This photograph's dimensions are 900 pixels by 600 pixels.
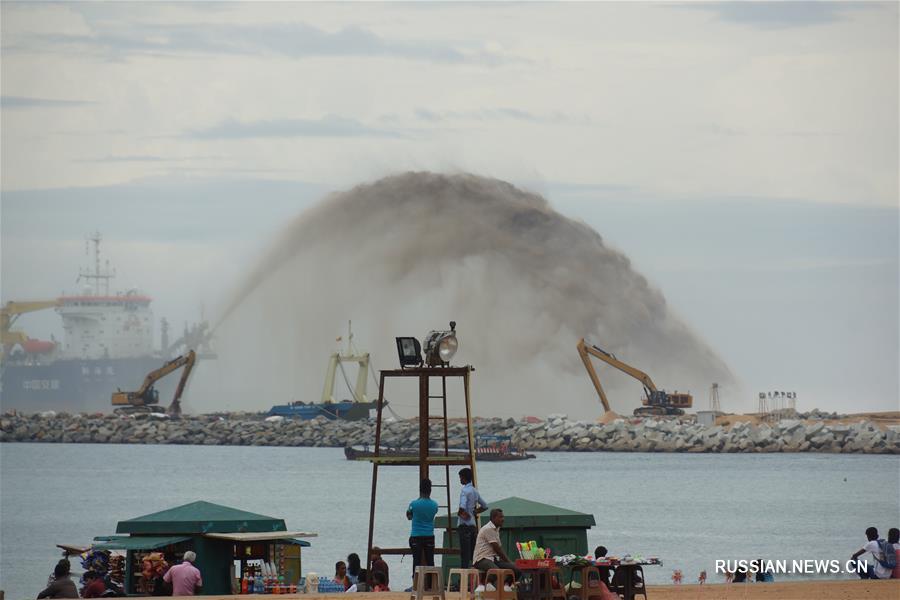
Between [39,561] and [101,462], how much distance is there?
199ft

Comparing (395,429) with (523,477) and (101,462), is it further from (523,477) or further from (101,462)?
(523,477)

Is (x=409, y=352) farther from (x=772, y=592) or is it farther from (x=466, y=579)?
(x=772, y=592)

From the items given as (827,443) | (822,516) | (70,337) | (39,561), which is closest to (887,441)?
(827,443)

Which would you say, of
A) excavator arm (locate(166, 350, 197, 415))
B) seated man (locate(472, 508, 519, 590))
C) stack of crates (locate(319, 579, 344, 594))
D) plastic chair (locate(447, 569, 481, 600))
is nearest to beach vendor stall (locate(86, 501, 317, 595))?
stack of crates (locate(319, 579, 344, 594))

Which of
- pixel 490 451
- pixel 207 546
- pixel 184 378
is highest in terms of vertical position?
pixel 184 378

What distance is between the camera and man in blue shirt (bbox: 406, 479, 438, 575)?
12.7 metres

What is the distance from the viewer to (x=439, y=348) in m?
13.5

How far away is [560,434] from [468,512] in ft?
286

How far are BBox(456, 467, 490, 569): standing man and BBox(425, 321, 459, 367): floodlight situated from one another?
4.81 feet

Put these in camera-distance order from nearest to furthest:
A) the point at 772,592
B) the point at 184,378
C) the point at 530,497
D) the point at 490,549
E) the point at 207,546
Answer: the point at 490,549 → the point at 772,592 → the point at 207,546 → the point at 530,497 → the point at 184,378

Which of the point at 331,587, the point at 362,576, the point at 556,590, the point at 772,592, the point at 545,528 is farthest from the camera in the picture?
the point at 362,576

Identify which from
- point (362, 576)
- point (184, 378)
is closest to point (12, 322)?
point (184, 378)

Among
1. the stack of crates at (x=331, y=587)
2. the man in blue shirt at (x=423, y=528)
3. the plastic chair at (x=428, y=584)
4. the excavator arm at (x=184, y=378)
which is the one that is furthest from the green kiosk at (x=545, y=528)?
the excavator arm at (x=184, y=378)

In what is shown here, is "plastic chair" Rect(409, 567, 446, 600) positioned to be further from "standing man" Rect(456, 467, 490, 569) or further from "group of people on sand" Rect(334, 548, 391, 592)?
"group of people on sand" Rect(334, 548, 391, 592)
